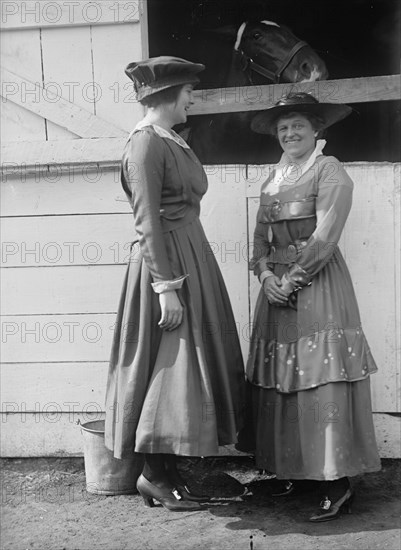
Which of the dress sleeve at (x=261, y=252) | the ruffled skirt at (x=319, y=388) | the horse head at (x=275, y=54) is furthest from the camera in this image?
the horse head at (x=275, y=54)

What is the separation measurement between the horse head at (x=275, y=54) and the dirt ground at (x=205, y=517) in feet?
7.79

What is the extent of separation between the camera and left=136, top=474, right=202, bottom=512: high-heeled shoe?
342 centimetres

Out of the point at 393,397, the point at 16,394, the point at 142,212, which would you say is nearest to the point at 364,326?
the point at 393,397

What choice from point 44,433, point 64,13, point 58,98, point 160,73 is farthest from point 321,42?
point 44,433

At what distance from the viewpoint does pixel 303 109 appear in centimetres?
349

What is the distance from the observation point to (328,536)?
3197 millimetres

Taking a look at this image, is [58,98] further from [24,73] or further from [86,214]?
[86,214]

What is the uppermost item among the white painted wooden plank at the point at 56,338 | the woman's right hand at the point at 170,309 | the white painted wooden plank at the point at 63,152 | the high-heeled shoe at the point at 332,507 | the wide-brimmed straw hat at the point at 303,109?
the wide-brimmed straw hat at the point at 303,109

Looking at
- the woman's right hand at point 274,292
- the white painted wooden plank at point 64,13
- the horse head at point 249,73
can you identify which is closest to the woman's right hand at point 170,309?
the woman's right hand at point 274,292

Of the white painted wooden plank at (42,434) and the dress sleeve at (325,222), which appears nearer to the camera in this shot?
the dress sleeve at (325,222)

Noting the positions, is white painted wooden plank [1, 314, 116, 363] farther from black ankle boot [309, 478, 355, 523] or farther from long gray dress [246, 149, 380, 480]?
black ankle boot [309, 478, 355, 523]

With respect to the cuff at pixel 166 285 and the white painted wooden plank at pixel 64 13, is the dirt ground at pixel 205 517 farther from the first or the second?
the white painted wooden plank at pixel 64 13

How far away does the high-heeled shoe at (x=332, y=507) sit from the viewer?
3342 mm

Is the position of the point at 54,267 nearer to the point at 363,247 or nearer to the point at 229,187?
the point at 229,187
